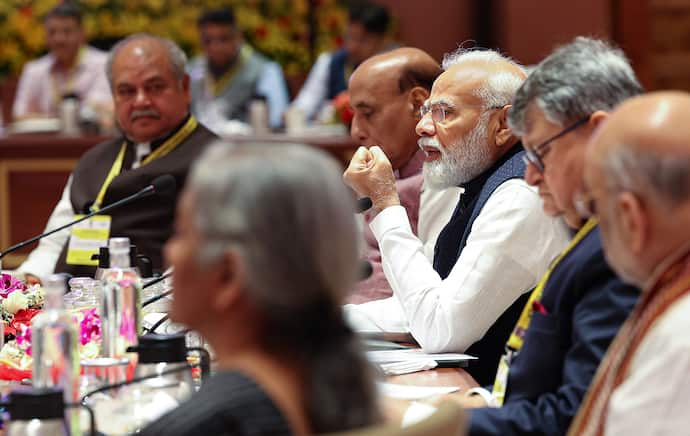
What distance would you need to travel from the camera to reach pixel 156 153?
438cm

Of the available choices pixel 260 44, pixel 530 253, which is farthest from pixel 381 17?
pixel 530 253

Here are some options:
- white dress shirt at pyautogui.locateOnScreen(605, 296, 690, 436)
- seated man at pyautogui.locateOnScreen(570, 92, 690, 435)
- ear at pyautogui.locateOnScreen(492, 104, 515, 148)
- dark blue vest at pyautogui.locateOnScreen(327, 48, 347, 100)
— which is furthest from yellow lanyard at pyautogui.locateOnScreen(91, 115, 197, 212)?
dark blue vest at pyautogui.locateOnScreen(327, 48, 347, 100)

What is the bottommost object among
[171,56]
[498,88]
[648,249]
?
[648,249]

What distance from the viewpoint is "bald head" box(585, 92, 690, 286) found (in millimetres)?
1604

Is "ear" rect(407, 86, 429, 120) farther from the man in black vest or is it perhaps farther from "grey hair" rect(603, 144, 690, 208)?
"grey hair" rect(603, 144, 690, 208)

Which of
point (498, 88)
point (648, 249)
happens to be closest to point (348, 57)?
point (498, 88)

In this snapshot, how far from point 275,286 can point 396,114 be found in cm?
236

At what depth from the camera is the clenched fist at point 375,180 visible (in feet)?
9.56

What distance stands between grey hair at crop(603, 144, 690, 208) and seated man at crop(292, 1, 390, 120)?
6.23 metres

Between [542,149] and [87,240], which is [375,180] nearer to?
[542,149]

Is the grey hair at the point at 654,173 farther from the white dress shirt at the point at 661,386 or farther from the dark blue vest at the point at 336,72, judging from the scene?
the dark blue vest at the point at 336,72

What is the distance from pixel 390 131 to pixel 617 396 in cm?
210

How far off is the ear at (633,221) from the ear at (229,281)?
0.60 meters

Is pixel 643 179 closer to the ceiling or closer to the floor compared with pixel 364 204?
closer to the ceiling
